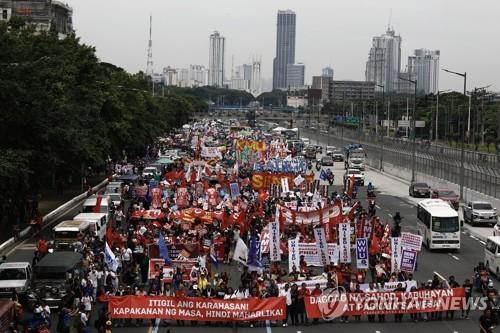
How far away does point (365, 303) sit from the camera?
24906mm

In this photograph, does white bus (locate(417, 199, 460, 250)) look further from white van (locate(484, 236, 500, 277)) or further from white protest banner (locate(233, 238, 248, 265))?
white protest banner (locate(233, 238, 248, 265))

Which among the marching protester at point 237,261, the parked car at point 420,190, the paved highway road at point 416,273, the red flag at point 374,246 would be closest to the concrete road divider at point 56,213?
the paved highway road at point 416,273

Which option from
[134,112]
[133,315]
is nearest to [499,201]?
[133,315]

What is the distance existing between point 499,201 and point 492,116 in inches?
3401

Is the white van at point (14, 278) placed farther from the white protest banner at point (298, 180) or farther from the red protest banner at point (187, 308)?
the white protest banner at point (298, 180)

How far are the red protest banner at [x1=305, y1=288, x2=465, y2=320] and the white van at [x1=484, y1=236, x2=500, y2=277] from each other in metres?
8.02

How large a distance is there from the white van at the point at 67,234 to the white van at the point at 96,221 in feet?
3.21

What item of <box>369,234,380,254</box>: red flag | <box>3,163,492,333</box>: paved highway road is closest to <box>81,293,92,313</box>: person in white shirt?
<box>3,163,492,333</box>: paved highway road

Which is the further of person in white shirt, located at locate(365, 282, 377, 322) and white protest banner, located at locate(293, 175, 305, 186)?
white protest banner, located at locate(293, 175, 305, 186)

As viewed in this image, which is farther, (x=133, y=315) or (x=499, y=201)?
(x=499, y=201)

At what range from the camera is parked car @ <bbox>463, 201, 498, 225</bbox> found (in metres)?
48.0

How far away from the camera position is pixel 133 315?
24.1 metres

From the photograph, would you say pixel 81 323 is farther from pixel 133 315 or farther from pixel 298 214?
pixel 298 214

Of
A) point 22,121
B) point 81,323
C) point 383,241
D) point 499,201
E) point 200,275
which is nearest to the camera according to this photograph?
point 81,323
